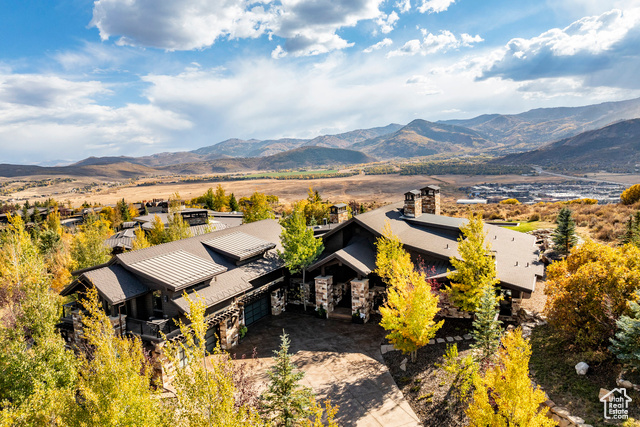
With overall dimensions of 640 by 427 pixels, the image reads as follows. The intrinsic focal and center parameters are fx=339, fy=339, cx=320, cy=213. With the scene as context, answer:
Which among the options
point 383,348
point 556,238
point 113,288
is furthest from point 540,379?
point 113,288

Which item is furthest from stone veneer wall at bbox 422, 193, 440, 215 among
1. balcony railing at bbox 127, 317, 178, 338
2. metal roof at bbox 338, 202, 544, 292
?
balcony railing at bbox 127, 317, 178, 338

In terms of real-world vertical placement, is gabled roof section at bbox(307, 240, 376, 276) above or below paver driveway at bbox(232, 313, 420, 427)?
above

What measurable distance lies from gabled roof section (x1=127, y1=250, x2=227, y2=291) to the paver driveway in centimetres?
493

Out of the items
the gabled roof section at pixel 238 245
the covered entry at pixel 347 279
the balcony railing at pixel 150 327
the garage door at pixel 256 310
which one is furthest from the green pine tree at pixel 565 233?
the balcony railing at pixel 150 327

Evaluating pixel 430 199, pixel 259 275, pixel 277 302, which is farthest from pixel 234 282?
pixel 430 199

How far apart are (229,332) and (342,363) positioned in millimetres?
7008

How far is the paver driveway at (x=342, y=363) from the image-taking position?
1419cm

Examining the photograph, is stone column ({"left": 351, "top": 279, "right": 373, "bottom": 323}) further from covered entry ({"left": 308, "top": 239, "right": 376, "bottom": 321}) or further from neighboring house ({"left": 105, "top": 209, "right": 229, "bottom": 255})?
neighboring house ({"left": 105, "top": 209, "right": 229, "bottom": 255})

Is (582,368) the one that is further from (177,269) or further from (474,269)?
(177,269)

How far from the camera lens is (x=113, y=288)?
18453 millimetres

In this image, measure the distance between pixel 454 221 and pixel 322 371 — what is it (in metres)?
16.4

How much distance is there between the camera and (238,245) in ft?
82.5

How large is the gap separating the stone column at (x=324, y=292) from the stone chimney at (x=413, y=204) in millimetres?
9881

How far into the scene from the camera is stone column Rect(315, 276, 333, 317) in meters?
23.5
